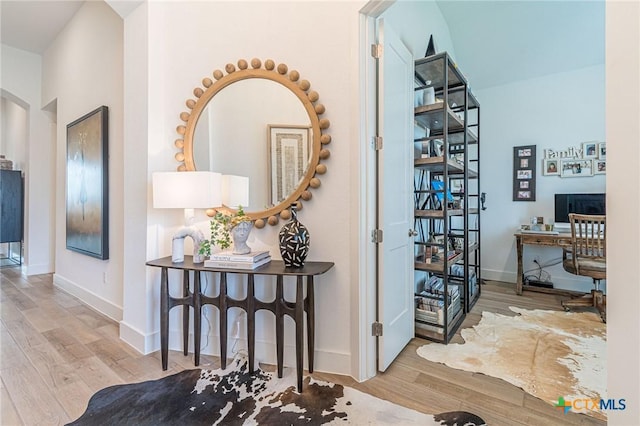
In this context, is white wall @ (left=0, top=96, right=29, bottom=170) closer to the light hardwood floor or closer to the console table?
the light hardwood floor

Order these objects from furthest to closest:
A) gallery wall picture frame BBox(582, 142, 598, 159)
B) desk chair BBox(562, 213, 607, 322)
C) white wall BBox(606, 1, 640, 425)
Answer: gallery wall picture frame BBox(582, 142, 598, 159)
desk chair BBox(562, 213, 607, 322)
white wall BBox(606, 1, 640, 425)

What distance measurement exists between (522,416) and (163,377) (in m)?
2.08

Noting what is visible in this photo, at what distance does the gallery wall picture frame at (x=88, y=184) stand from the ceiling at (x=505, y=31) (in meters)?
1.45

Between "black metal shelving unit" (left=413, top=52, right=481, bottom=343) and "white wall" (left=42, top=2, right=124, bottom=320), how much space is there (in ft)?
9.00

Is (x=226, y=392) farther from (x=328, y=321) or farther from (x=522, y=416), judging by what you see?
(x=522, y=416)

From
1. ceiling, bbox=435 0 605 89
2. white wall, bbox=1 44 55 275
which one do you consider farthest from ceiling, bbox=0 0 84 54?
ceiling, bbox=435 0 605 89

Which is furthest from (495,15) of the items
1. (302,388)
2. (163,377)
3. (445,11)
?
(163,377)

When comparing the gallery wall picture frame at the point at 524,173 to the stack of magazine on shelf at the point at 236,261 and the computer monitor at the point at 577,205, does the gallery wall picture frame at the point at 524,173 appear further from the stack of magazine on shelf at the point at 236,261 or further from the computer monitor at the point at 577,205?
the stack of magazine on shelf at the point at 236,261

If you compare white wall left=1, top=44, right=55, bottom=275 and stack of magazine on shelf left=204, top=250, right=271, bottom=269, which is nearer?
stack of magazine on shelf left=204, top=250, right=271, bottom=269

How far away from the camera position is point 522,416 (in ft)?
5.09

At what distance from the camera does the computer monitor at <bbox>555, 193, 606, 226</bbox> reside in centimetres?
356

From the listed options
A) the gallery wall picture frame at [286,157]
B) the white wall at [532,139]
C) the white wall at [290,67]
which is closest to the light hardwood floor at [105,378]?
the white wall at [290,67]

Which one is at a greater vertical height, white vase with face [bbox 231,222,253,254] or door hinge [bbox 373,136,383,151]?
door hinge [bbox 373,136,383,151]

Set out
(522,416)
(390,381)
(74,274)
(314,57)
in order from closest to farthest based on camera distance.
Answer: (522,416) < (390,381) < (314,57) < (74,274)
